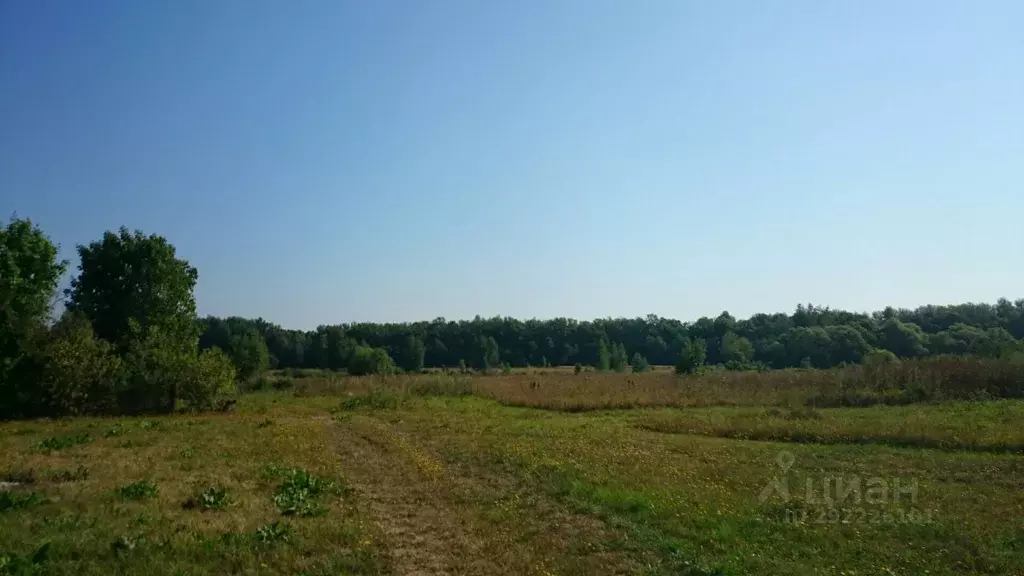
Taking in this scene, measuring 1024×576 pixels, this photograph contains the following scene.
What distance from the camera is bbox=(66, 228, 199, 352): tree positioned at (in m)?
42.2

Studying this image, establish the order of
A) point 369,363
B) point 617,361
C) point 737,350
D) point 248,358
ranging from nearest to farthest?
point 248,358 < point 369,363 < point 737,350 < point 617,361

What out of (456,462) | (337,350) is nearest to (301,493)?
(456,462)

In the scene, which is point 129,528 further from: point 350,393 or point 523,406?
point 350,393

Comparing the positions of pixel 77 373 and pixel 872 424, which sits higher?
pixel 77 373

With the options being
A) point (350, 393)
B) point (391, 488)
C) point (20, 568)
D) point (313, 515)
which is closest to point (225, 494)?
point (313, 515)

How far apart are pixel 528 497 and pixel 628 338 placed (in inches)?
5149

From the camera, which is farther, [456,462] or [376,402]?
[376,402]

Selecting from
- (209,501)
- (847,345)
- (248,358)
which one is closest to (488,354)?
(847,345)

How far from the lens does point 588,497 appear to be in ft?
43.0

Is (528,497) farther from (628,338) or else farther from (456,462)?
(628,338)

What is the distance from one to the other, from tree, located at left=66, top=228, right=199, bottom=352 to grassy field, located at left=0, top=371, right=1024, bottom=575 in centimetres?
1668

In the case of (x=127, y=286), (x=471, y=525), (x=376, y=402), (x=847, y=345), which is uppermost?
(x=127, y=286)

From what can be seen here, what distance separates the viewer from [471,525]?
11.5 m

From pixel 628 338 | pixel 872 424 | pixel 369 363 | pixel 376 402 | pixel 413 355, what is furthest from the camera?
pixel 628 338
